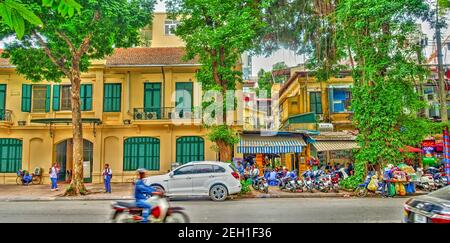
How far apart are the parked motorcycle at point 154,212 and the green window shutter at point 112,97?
16.9 meters

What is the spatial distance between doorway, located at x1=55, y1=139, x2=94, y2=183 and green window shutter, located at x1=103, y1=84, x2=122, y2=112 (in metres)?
2.65

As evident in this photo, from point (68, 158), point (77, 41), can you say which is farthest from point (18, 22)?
point (68, 158)

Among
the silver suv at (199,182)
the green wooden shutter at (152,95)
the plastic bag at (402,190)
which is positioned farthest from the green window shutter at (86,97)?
the plastic bag at (402,190)

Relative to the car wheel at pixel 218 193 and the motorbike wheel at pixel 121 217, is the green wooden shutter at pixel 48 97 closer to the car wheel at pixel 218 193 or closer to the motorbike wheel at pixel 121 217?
the car wheel at pixel 218 193

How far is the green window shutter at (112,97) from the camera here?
77.4 feet

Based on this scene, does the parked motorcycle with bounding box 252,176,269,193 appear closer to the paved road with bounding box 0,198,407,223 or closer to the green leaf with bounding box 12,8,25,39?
the paved road with bounding box 0,198,407,223

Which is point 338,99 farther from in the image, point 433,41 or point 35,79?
point 35,79

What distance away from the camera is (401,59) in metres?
16.5

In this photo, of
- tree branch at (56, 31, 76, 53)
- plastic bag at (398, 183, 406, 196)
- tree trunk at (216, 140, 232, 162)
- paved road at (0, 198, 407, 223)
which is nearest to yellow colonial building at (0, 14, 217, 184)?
tree trunk at (216, 140, 232, 162)

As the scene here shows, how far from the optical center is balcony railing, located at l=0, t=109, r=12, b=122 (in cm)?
2277

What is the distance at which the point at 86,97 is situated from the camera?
23703 millimetres

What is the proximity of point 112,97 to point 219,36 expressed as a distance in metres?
10.8

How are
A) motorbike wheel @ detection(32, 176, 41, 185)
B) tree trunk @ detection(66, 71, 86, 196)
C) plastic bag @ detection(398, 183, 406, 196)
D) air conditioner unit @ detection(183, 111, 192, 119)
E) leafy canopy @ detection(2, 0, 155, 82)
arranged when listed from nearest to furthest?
leafy canopy @ detection(2, 0, 155, 82), plastic bag @ detection(398, 183, 406, 196), tree trunk @ detection(66, 71, 86, 196), motorbike wheel @ detection(32, 176, 41, 185), air conditioner unit @ detection(183, 111, 192, 119)
